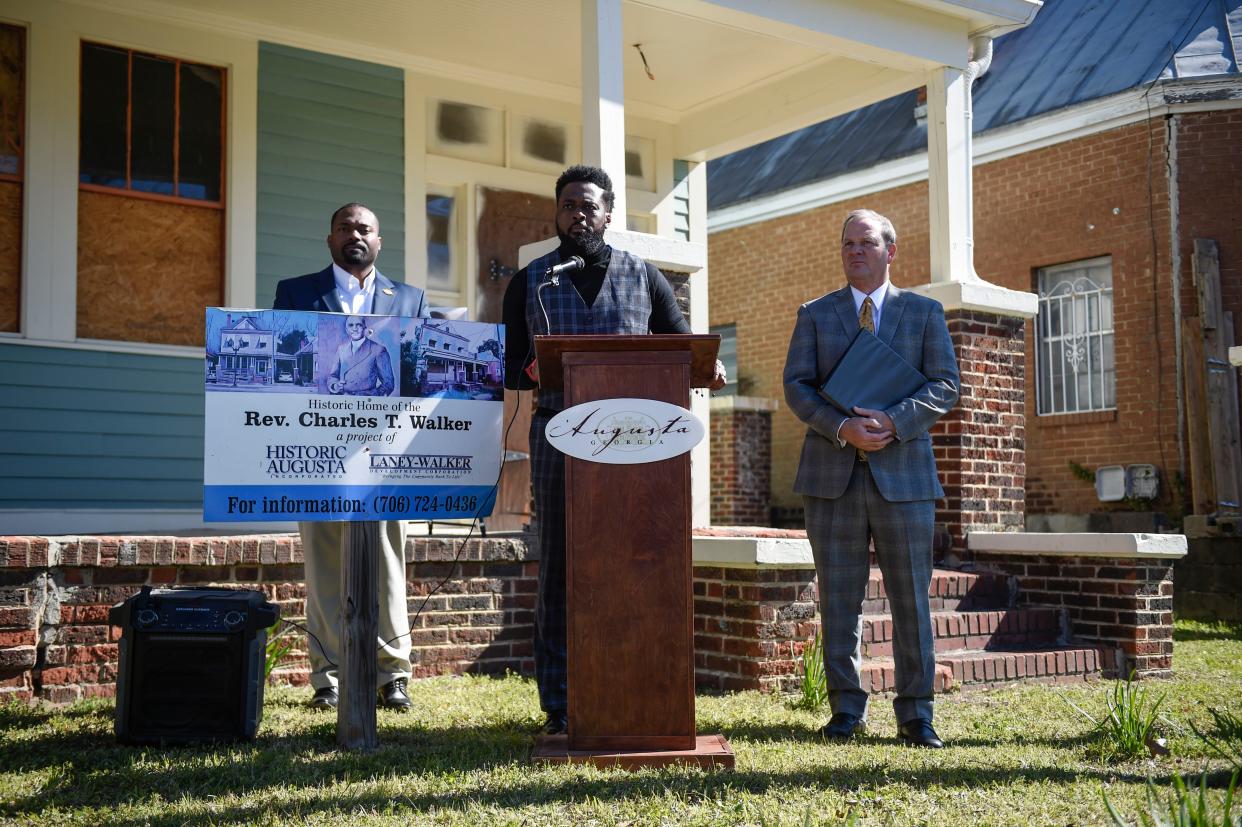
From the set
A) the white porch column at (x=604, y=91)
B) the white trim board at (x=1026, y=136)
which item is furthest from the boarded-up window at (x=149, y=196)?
the white trim board at (x=1026, y=136)

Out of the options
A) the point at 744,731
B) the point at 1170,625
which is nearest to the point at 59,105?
the point at 744,731

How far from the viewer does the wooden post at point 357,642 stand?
4.11m

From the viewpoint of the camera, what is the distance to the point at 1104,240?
41.8ft

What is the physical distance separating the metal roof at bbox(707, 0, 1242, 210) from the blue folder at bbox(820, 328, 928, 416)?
9.42m

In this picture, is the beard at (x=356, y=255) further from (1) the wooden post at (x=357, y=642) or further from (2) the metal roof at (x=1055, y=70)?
(2) the metal roof at (x=1055, y=70)

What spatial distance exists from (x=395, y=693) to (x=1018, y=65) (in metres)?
12.3

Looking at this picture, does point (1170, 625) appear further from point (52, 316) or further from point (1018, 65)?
point (1018, 65)

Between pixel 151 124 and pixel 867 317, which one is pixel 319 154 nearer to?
pixel 151 124

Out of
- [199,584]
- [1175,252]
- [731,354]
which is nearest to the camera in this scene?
[199,584]

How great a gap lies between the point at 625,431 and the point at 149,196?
4.86m

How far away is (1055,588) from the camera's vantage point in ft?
24.0

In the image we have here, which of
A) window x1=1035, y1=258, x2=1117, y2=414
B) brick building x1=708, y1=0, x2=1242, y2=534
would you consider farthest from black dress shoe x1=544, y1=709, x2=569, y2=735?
window x1=1035, y1=258, x2=1117, y2=414

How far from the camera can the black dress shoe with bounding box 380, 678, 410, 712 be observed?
4.99 m

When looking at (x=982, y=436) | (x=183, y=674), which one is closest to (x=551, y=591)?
(x=183, y=674)
